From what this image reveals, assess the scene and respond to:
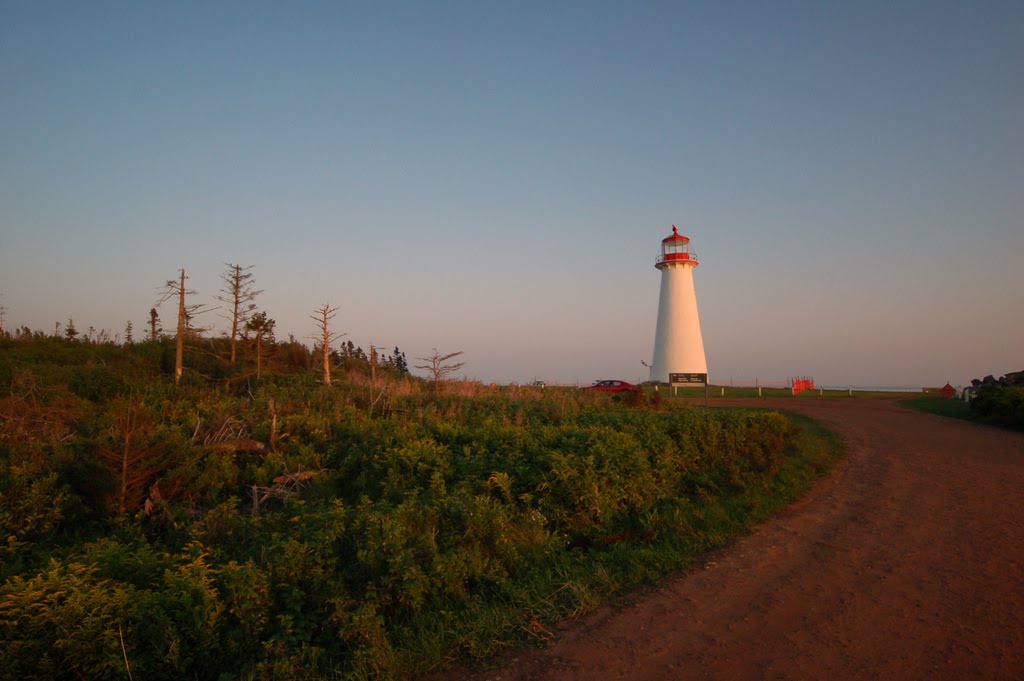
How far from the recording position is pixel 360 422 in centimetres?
1201

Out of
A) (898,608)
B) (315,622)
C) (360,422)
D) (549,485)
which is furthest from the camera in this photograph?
(360,422)

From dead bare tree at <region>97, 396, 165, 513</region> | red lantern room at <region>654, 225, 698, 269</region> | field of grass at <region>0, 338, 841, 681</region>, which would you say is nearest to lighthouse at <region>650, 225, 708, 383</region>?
red lantern room at <region>654, 225, 698, 269</region>

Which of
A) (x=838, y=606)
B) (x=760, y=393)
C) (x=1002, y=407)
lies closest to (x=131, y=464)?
(x=838, y=606)

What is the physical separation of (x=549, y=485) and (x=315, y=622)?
12.1 feet

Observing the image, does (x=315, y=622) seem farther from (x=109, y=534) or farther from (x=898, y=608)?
(x=898, y=608)

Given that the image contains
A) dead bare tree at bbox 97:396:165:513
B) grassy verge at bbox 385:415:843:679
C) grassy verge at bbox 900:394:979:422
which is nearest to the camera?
grassy verge at bbox 385:415:843:679

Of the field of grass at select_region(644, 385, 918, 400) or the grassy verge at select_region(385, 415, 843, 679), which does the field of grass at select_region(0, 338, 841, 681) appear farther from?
the field of grass at select_region(644, 385, 918, 400)

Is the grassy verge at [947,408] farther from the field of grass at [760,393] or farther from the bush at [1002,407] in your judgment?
the field of grass at [760,393]

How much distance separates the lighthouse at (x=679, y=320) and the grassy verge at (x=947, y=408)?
13349mm

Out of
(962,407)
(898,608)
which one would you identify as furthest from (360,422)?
(962,407)

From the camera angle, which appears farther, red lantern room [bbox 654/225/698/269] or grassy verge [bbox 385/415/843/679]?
red lantern room [bbox 654/225/698/269]

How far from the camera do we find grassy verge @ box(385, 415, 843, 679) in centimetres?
504

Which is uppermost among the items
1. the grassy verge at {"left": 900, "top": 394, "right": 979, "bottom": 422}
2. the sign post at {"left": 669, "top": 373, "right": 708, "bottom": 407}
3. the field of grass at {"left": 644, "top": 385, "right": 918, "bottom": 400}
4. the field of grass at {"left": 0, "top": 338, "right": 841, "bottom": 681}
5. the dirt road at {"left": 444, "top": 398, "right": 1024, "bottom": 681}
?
the sign post at {"left": 669, "top": 373, "right": 708, "bottom": 407}

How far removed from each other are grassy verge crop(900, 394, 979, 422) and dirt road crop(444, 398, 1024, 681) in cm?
1265
